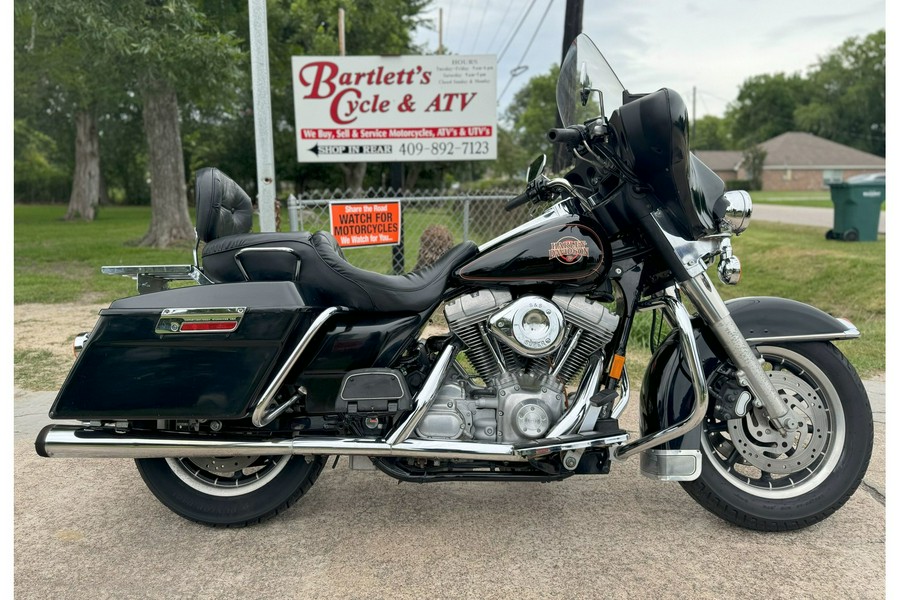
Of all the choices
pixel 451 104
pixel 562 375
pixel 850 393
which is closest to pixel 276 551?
pixel 562 375

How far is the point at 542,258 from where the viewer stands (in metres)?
2.48

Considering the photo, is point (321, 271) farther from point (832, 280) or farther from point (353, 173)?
point (353, 173)

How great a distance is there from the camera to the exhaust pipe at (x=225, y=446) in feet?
8.14

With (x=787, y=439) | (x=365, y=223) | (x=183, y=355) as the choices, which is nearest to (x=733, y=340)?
(x=787, y=439)

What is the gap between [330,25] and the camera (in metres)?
22.8

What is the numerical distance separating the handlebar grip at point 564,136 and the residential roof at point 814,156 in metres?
66.6

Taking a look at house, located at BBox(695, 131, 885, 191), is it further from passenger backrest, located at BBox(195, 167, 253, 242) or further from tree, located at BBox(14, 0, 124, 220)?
passenger backrest, located at BBox(195, 167, 253, 242)

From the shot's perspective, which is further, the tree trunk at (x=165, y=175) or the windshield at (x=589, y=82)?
the tree trunk at (x=165, y=175)

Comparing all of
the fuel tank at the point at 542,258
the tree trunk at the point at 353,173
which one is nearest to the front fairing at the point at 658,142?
the fuel tank at the point at 542,258

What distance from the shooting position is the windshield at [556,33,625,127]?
2711 millimetres

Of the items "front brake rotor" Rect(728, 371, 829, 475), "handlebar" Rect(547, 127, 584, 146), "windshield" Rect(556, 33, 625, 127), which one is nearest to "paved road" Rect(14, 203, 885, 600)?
"front brake rotor" Rect(728, 371, 829, 475)

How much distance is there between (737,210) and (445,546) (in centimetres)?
176

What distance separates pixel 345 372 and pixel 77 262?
1170 cm

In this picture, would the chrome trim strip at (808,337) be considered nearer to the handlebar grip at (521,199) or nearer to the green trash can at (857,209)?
the handlebar grip at (521,199)
